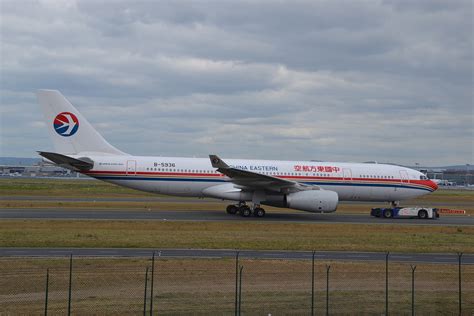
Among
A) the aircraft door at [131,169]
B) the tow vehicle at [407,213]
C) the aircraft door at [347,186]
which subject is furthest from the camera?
the aircraft door at [347,186]

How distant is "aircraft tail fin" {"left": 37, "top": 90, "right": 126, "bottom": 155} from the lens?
125 feet

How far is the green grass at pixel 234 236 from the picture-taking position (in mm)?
24125

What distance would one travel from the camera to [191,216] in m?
36.5

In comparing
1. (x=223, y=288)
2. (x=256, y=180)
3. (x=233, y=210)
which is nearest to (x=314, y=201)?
(x=256, y=180)

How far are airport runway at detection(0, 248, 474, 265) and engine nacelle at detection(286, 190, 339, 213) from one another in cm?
1209

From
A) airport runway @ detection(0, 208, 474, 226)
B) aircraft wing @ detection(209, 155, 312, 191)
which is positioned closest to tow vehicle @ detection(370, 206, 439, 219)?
airport runway @ detection(0, 208, 474, 226)

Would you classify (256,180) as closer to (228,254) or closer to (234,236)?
(234,236)

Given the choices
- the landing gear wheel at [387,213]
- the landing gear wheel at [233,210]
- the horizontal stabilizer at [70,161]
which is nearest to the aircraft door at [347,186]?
the landing gear wheel at [387,213]

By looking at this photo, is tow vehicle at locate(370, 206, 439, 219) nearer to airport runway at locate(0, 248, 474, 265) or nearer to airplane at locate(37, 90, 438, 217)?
airplane at locate(37, 90, 438, 217)

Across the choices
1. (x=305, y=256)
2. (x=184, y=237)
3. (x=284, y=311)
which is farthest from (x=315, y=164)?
(x=284, y=311)

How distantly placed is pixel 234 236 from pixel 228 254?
521 cm

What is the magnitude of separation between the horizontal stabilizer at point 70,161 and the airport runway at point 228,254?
1393 cm

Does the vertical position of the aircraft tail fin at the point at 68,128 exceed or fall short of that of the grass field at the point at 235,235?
it exceeds it

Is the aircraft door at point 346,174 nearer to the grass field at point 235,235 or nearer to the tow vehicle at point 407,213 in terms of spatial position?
the tow vehicle at point 407,213
